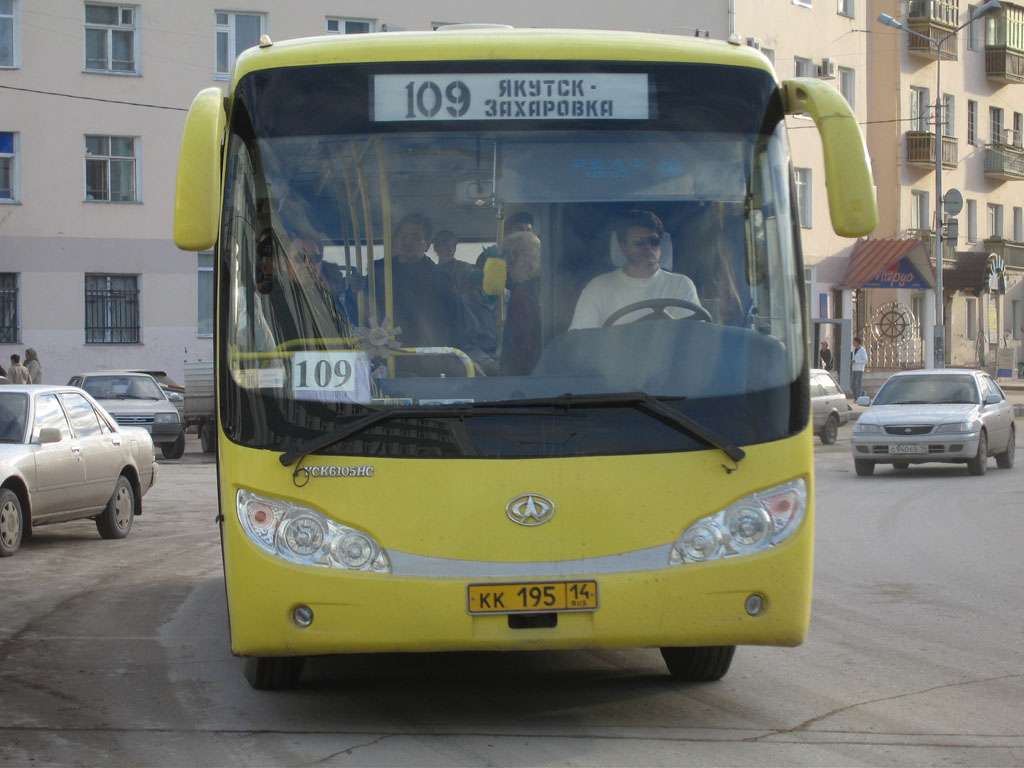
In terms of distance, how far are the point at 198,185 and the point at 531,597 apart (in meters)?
2.03

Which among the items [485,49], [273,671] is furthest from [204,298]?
[485,49]

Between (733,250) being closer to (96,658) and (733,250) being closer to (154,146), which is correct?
(96,658)

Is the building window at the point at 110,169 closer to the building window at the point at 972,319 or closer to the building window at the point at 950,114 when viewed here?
the building window at the point at 950,114

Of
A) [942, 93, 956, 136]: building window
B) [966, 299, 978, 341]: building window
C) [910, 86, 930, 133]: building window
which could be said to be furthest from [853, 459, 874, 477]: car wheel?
[966, 299, 978, 341]: building window

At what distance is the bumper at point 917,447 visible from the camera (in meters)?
21.8

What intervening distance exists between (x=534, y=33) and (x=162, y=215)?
3504 centimetres

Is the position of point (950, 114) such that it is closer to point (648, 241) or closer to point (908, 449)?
point (908, 449)

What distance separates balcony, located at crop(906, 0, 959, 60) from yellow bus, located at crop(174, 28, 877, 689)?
5083cm

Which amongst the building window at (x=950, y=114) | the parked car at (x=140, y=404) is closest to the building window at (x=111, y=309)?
the parked car at (x=140, y=404)

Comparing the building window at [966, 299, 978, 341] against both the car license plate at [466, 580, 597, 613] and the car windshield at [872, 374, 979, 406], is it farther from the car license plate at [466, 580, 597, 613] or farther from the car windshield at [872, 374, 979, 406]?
the car license plate at [466, 580, 597, 613]

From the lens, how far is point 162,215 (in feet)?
132

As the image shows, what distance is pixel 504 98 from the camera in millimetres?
6371

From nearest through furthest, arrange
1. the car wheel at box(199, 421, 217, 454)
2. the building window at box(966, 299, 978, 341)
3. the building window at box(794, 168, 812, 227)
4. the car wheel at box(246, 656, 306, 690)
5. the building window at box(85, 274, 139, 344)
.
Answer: the car wheel at box(246, 656, 306, 690) < the car wheel at box(199, 421, 217, 454) < the building window at box(85, 274, 139, 344) < the building window at box(794, 168, 812, 227) < the building window at box(966, 299, 978, 341)

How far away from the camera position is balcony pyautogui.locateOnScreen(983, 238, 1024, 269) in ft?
198
